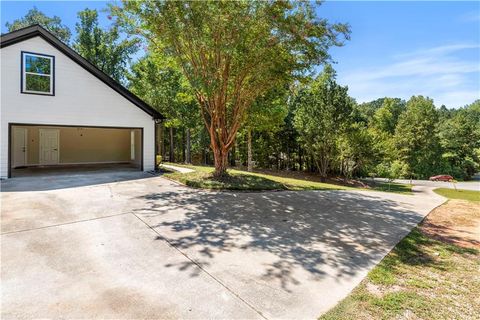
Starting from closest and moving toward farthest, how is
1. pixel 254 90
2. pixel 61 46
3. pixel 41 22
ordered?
pixel 254 90
pixel 61 46
pixel 41 22

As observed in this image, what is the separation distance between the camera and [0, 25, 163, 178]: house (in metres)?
10.2

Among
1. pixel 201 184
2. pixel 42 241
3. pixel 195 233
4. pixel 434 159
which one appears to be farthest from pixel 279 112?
pixel 434 159

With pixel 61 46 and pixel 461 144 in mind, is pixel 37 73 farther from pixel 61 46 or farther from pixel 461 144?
pixel 461 144

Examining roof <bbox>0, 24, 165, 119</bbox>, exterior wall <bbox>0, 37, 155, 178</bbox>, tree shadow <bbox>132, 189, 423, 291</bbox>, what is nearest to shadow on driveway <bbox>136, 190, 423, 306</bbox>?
tree shadow <bbox>132, 189, 423, 291</bbox>

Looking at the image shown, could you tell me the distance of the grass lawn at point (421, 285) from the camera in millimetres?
2912

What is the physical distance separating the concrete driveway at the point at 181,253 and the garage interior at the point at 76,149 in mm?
7474

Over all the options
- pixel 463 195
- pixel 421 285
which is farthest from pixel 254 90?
pixel 463 195

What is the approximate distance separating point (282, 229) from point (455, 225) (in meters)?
4.71

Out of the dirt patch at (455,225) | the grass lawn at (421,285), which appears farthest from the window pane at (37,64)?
the dirt patch at (455,225)

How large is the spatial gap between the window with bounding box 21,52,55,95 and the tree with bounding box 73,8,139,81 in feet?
41.5

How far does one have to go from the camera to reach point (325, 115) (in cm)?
2339

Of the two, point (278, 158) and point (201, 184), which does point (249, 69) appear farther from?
point (278, 158)

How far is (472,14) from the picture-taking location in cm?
905

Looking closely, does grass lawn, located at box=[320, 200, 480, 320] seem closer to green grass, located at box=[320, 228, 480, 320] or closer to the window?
green grass, located at box=[320, 228, 480, 320]
